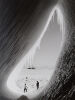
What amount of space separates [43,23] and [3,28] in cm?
66

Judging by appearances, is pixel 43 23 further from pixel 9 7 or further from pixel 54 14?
pixel 9 7

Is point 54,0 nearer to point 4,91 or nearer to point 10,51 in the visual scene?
point 10,51

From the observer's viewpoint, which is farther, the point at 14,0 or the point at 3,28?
the point at 3,28

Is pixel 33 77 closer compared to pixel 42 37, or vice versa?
pixel 42 37

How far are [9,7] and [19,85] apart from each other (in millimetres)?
1655

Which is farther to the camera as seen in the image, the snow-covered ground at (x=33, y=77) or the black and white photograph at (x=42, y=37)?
the snow-covered ground at (x=33, y=77)

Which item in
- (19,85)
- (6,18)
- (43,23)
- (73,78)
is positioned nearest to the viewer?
(73,78)

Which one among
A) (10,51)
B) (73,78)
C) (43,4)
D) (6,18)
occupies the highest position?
(43,4)

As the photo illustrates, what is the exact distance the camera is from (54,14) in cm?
221

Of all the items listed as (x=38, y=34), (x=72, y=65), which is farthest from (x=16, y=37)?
(x=72, y=65)

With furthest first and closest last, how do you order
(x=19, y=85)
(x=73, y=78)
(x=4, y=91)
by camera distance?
(x=19, y=85)
(x=4, y=91)
(x=73, y=78)

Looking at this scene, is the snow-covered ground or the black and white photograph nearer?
the black and white photograph

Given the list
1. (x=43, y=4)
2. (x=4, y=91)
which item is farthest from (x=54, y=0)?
(x=4, y=91)

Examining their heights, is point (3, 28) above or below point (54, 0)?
below
